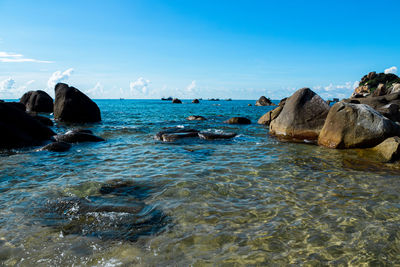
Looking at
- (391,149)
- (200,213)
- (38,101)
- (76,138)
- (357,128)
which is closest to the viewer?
(200,213)

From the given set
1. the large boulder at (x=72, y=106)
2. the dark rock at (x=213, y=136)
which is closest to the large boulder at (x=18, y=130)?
the dark rock at (x=213, y=136)

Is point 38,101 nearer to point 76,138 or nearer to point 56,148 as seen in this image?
point 76,138

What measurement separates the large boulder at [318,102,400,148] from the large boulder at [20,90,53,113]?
1553 inches

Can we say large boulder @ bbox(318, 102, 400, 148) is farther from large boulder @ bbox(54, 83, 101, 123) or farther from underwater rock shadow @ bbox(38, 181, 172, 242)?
large boulder @ bbox(54, 83, 101, 123)

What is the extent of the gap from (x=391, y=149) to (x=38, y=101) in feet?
139

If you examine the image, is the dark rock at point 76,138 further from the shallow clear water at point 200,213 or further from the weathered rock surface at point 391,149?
the weathered rock surface at point 391,149

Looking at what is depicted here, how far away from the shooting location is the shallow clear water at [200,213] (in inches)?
141

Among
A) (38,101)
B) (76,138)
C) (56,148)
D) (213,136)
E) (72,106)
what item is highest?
(38,101)

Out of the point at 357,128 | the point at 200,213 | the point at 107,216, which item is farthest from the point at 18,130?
the point at 357,128

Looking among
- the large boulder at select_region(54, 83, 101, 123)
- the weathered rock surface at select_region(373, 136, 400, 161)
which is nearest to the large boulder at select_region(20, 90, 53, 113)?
the large boulder at select_region(54, 83, 101, 123)

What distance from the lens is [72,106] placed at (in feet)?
80.4

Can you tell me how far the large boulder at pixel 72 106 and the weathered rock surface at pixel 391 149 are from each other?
79.4 feet

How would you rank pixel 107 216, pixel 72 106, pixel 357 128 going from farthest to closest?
pixel 72 106
pixel 357 128
pixel 107 216

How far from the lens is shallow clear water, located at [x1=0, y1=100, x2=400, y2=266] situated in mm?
3592
